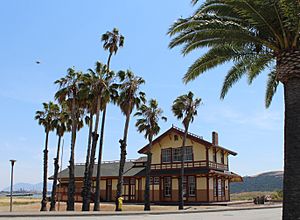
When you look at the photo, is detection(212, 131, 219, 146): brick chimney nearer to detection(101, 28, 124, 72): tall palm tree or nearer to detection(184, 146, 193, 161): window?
detection(184, 146, 193, 161): window

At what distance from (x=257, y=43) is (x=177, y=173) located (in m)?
36.4

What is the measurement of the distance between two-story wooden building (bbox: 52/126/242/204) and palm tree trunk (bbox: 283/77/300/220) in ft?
116

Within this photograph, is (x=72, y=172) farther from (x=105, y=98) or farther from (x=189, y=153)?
(x=189, y=153)

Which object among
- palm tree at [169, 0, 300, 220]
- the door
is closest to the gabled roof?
the door

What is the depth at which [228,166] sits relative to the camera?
55.5 metres

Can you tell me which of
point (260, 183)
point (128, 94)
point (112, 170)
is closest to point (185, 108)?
point (128, 94)

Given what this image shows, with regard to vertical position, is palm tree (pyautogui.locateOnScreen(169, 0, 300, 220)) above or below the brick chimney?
below

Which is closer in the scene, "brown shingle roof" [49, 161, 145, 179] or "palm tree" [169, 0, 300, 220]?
"palm tree" [169, 0, 300, 220]

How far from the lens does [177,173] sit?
4941cm

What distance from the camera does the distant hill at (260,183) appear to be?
150m

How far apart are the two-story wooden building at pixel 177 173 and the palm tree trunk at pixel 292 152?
3550 centimetres

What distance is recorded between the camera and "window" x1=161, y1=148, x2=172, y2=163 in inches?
2093

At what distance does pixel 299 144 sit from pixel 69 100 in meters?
29.7

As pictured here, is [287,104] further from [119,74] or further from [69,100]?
[69,100]
